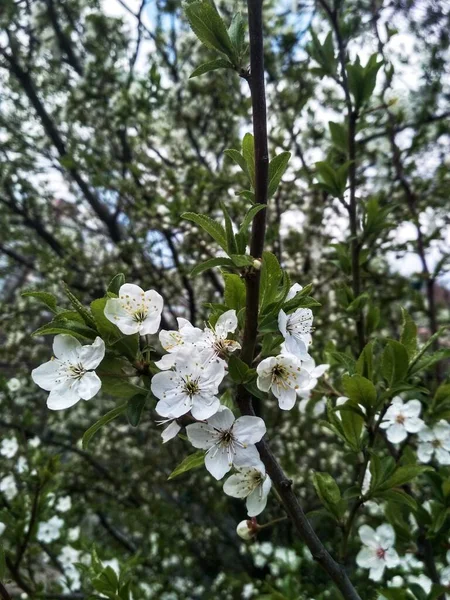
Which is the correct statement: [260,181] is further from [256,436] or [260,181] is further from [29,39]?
[29,39]

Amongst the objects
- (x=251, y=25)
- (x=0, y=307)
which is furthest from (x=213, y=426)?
(x=0, y=307)

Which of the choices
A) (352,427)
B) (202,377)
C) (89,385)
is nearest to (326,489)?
(352,427)

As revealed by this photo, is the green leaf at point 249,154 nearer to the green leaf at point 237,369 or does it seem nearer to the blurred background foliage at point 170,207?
the green leaf at point 237,369

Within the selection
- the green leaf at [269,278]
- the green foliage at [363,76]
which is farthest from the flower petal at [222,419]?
the green foliage at [363,76]

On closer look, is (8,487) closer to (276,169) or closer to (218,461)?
(218,461)

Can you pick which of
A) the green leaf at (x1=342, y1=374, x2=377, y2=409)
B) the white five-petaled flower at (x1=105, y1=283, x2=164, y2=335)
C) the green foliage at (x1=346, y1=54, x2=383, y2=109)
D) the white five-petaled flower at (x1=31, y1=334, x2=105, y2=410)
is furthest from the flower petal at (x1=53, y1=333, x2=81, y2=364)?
the green foliage at (x1=346, y1=54, x2=383, y2=109)

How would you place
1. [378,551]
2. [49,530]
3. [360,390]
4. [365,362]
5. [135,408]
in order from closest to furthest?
[135,408]
[360,390]
[365,362]
[378,551]
[49,530]
